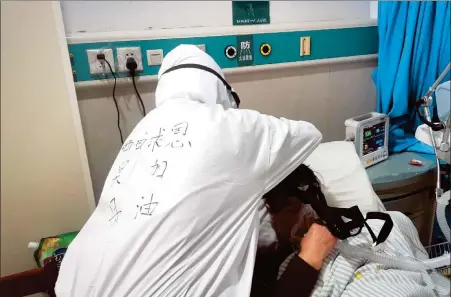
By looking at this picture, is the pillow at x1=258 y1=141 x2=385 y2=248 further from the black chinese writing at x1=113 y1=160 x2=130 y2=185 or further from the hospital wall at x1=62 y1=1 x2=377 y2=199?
the black chinese writing at x1=113 y1=160 x2=130 y2=185

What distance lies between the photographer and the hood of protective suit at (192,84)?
3.22ft

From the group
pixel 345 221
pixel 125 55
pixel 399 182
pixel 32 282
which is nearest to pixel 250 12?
pixel 125 55

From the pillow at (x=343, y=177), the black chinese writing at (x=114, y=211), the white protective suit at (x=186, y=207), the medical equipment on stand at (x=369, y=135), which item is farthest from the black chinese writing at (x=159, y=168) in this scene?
the medical equipment on stand at (x=369, y=135)

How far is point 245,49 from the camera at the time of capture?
157 centimetres

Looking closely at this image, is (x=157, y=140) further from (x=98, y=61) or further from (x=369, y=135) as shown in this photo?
(x=369, y=135)

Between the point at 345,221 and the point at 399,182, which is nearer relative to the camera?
the point at 345,221

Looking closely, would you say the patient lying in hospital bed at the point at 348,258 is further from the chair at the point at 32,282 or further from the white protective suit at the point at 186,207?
the chair at the point at 32,282

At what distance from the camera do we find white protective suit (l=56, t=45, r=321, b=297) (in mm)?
711

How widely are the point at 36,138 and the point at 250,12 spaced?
3.42ft

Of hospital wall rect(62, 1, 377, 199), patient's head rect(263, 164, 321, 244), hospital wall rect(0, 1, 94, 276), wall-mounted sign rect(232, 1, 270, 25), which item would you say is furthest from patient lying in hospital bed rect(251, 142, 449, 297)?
wall-mounted sign rect(232, 1, 270, 25)

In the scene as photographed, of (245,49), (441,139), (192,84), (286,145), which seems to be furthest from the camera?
(245,49)

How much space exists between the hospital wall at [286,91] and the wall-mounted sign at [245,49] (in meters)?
0.05

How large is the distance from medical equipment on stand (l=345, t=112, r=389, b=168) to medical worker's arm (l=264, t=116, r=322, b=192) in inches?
22.4

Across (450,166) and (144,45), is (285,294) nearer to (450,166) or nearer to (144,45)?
(450,166)
